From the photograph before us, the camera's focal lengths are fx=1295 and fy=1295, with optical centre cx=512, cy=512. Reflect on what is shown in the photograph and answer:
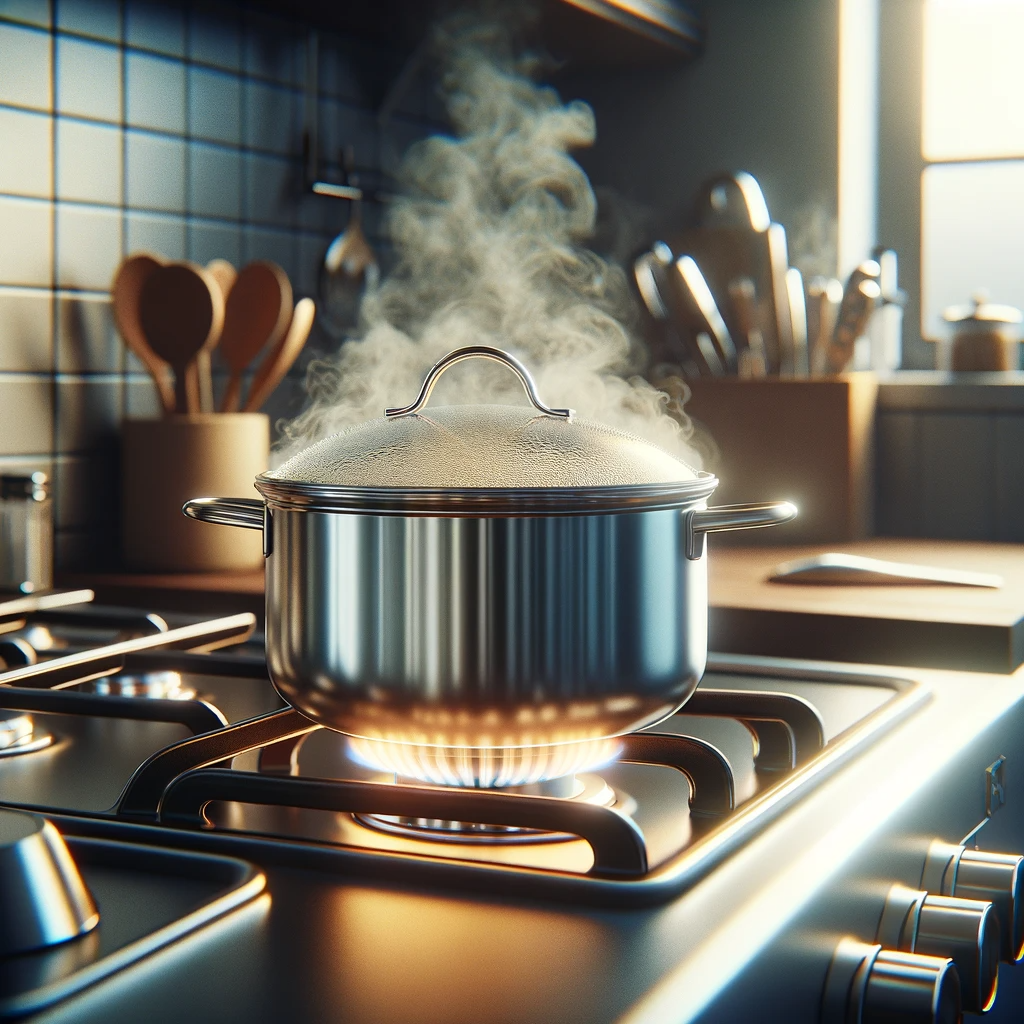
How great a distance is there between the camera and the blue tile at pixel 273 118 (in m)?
1.61

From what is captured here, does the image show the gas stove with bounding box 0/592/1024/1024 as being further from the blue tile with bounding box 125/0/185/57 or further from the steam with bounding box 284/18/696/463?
the steam with bounding box 284/18/696/463

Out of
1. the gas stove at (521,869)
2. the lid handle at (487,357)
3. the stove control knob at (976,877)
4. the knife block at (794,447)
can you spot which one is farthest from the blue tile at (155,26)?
the stove control knob at (976,877)

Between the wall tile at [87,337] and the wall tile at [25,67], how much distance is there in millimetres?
197

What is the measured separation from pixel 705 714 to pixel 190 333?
0.78 meters

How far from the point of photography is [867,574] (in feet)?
3.96

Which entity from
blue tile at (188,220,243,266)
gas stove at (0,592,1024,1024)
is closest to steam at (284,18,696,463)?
blue tile at (188,220,243,266)

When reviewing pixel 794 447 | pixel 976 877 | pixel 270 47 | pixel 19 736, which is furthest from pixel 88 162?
pixel 976 877

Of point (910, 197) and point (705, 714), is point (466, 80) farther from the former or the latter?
point (705, 714)

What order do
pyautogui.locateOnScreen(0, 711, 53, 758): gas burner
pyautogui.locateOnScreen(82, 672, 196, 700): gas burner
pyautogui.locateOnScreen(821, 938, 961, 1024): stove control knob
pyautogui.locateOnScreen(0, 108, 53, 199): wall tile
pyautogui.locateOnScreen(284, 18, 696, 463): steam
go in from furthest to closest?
pyautogui.locateOnScreen(284, 18, 696, 463): steam
pyautogui.locateOnScreen(0, 108, 53, 199): wall tile
pyautogui.locateOnScreen(82, 672, 196, 700): gas burner
pyautogui.locateOnScreen(0, 711, 53, 758): gas burner
pyautogui.locateOnScreen(821, 938, 961, 1024): stove control knob

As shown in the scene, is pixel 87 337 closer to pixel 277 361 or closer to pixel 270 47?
pixel 277 361

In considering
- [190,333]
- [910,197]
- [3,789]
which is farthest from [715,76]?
[3,789]

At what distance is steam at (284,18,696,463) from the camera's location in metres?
1.79

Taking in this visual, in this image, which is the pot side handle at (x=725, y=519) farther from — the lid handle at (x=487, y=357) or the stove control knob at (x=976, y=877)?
the stove control knob at (x=976, y=877)

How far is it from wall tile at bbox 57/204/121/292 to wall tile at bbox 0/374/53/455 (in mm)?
116
